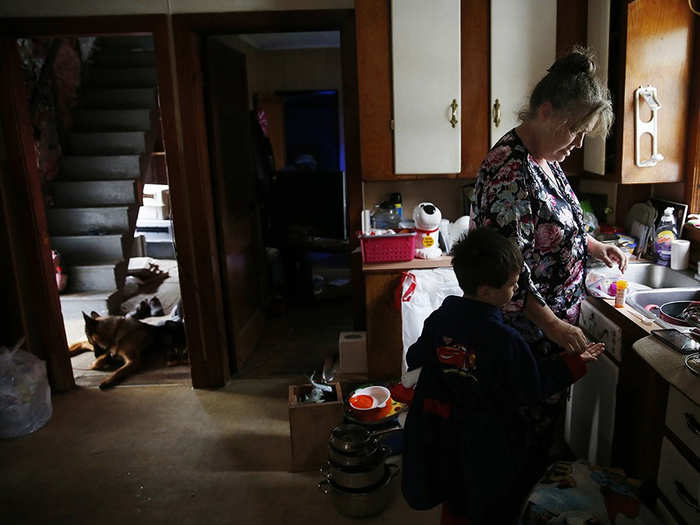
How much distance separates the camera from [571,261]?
1719 mm

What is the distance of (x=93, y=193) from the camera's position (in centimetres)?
502

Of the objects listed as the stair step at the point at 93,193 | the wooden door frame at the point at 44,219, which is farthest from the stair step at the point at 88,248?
the wooden door frame at the point at 44,219

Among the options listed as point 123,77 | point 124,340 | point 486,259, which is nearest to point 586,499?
point 486,259

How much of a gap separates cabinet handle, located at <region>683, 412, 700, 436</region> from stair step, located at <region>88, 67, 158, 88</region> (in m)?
5.32

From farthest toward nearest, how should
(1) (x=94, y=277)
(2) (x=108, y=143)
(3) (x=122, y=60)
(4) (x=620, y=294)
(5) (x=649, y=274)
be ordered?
(3) (x=122, y=60)
(2) (x=108, y=143)
(1) (x=94, y=277)
(5) (x=649, y=274)
(4) (x=620, y=294)

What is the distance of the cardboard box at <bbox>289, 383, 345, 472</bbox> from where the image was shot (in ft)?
7.86

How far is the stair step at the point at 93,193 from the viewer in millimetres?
4980

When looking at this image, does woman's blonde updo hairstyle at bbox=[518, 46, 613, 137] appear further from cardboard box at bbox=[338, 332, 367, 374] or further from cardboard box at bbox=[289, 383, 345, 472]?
cardboard box at bbox=[338, 332, 367, 374]

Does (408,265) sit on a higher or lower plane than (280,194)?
lower

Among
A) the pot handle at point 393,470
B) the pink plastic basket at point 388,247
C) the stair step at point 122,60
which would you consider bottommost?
the pot handle at point 393,470

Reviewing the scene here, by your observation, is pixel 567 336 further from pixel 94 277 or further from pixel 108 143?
pixel 108 143

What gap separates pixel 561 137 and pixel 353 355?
1707 millimetres

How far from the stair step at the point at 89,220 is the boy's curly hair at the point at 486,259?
4043 millimetres

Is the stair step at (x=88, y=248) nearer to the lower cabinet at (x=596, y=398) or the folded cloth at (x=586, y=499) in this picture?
the lower cabinet at (x=596, y=398)
